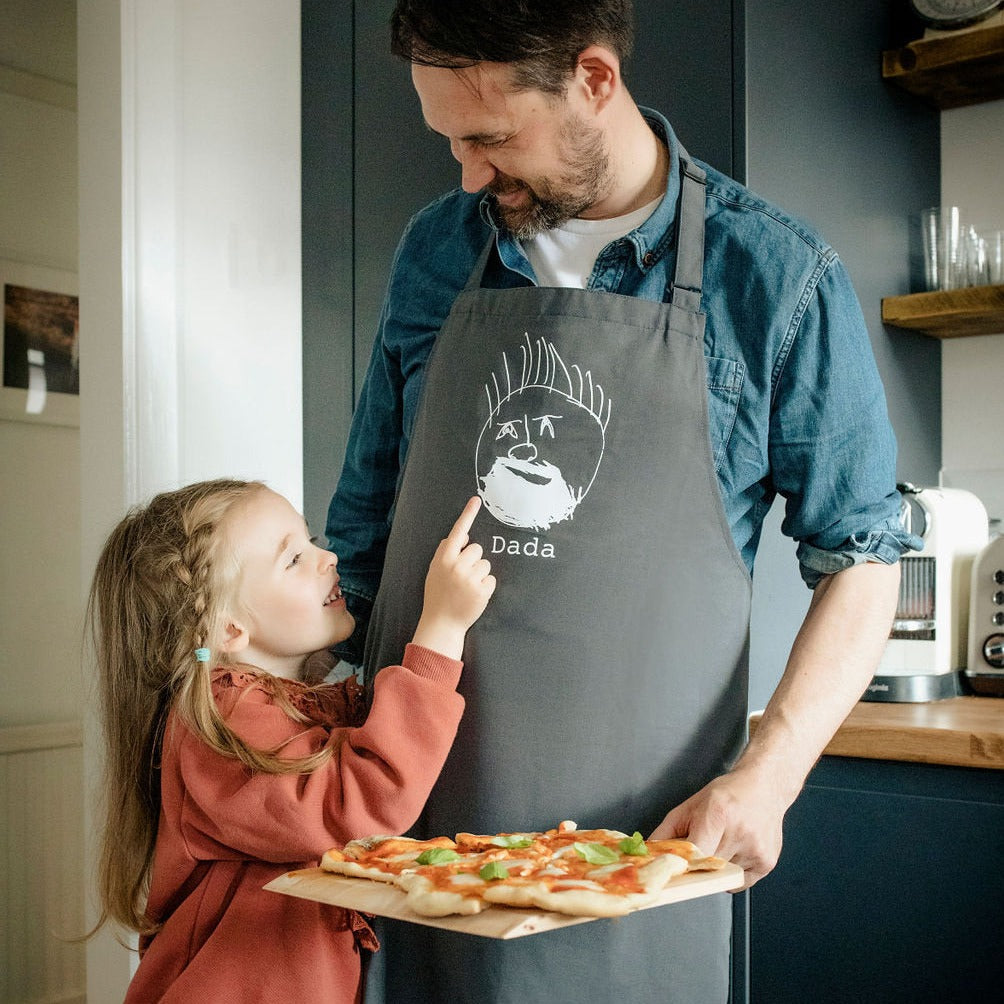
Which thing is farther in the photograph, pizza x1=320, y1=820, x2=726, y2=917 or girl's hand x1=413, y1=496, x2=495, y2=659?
girl's hand x1=413, y1=496, x2=495, y2=659

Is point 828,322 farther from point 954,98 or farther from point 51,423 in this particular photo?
point 51,423

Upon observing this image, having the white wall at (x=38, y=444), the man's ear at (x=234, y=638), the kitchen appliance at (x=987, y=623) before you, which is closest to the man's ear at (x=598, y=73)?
the man's ear at (x=234, y=638)

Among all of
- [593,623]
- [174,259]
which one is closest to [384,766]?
Result: [593,623]

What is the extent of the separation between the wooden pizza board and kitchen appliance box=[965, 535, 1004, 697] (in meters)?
1.12

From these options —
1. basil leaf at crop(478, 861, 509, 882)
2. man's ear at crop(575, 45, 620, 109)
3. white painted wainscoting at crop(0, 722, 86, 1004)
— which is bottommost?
white painted wainscoting at crop(0, 722, 86, 1004)

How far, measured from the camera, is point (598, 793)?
1.13 metres

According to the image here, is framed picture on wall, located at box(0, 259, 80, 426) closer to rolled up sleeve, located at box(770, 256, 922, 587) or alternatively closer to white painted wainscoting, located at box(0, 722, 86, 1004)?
white painted wainscoting, located at box(0, 722, 86, 1004)

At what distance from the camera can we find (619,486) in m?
1.14

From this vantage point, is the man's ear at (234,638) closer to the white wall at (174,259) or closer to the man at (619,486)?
the man at (619,486)

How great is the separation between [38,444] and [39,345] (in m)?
0.26

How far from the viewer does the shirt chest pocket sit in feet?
3.88

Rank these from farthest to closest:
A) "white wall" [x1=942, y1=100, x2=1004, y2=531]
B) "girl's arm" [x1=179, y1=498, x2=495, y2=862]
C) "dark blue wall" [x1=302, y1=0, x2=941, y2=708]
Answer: "white wall" [x1=942, y1=100, x2=1004, y2=531], "dark blue wall" [x1=302, y1=0, x2=941, y2=708], "girl's arm" [x1=179, y1=498, x2=495, y2=862]

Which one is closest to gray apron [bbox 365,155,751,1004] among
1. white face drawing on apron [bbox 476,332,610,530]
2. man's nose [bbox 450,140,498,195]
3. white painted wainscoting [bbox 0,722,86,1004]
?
white face drawing on apron [bbox 476,332,610,530]

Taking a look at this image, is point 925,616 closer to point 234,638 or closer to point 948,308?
point 948,308
